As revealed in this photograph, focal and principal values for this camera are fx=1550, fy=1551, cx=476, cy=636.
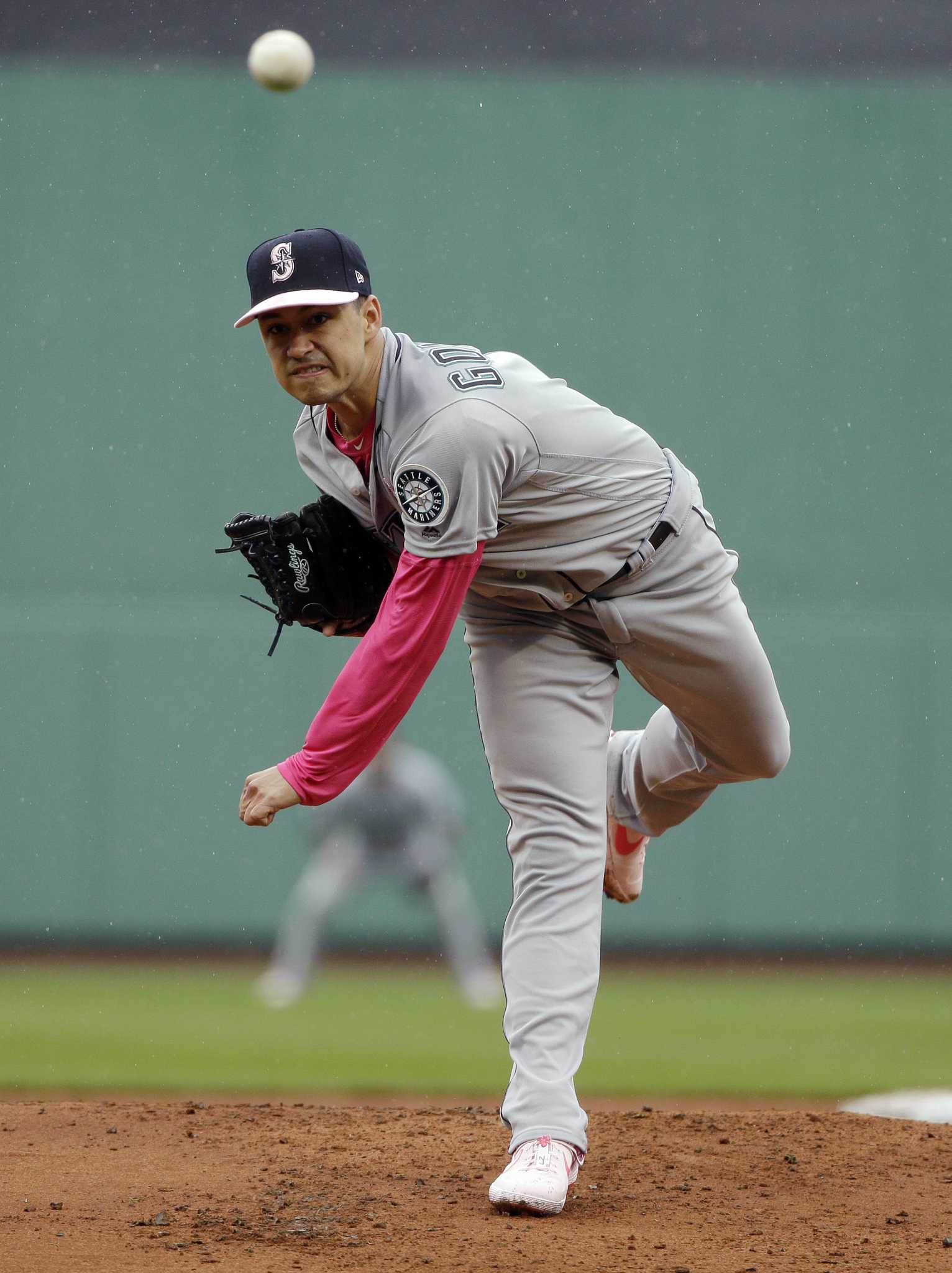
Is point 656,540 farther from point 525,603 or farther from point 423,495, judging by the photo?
point 423,495

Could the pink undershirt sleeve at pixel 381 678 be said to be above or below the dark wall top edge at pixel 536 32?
below

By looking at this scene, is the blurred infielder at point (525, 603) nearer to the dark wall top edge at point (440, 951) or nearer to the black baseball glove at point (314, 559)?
the black baseball glove at point (314, 559)

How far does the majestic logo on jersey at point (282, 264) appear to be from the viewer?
89.0 inches

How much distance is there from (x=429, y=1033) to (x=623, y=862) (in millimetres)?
2088

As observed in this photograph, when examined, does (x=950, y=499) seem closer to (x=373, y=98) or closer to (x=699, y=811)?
(x=699, y=811)

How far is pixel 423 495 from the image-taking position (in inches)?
88.1

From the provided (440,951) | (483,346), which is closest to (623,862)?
(440,951)

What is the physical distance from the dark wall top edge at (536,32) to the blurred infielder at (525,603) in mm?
4961

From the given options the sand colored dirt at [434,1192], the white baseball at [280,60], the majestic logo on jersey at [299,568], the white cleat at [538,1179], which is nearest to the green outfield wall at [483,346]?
the white baseball at [280,60]

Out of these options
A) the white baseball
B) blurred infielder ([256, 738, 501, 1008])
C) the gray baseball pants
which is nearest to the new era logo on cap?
the gray baseball pants

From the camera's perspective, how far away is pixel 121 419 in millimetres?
6957

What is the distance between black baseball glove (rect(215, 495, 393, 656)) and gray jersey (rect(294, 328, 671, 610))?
0.07 m

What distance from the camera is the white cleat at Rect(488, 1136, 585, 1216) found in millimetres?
2289

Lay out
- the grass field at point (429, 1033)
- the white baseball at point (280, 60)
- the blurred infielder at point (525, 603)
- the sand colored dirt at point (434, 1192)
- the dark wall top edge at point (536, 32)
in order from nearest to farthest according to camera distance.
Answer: the sand colored dirt at point (434, 1192) → the blurred infielder at point (525, 603) → the grass field at point (429, 1033) → the white baseball at point (280, 60) → the dark wall top edge at point (536, 32)
